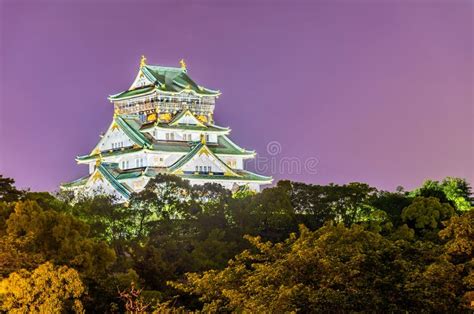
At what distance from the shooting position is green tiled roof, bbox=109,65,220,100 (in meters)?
67.9

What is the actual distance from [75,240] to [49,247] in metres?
0.85

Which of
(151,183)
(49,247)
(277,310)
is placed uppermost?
(151,183)

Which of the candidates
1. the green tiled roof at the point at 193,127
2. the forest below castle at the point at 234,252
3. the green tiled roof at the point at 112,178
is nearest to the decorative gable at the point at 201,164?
the green tiled roof at the point at 193,127

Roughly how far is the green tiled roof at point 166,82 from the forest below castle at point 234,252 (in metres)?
11.5

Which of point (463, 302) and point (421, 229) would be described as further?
point (421, 229)

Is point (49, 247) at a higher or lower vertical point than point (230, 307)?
higher

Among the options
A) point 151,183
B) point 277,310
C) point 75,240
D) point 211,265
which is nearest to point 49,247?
point 75,240

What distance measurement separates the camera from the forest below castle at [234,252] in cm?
2672

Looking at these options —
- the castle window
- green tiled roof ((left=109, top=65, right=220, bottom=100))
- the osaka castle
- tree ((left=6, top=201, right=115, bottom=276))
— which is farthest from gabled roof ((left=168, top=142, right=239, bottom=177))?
tree ((left=6, top=201, right=115, bottom=276))

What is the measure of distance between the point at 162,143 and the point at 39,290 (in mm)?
35035

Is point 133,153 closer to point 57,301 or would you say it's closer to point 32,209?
point 32,209

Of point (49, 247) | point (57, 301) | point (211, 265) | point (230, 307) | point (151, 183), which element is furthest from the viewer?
point (151, 183)

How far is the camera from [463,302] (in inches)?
1052

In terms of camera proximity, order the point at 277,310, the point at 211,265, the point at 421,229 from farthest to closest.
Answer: the point at 421,229 < the point at 211,265 < the point at 277,310
